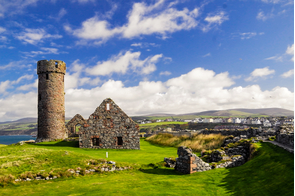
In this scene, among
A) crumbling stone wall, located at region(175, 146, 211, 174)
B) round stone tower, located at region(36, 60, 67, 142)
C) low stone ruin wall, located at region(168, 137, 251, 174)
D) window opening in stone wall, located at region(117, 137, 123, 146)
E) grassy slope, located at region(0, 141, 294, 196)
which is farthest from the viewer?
round stone tower, located at region(36, 60, 67, 142)

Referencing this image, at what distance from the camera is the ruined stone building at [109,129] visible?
26781 mm

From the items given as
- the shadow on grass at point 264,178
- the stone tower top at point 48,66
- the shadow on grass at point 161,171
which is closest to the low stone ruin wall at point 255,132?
the shadow on grass at point 264,178

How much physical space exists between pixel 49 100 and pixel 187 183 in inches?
1148

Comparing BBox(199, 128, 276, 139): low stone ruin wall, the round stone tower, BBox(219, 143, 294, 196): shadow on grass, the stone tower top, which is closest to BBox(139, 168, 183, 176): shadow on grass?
BBox(219, 143, 294, 196): shadow on grass

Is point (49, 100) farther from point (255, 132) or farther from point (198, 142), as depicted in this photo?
point (255, 132)

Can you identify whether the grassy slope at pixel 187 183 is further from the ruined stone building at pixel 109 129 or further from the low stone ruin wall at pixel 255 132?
the low stone ruin wall at pixel 255 132

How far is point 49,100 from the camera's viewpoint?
3359 cm

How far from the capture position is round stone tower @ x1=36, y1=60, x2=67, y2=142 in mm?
33656

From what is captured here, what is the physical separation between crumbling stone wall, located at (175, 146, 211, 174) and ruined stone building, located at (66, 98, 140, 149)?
13.3m

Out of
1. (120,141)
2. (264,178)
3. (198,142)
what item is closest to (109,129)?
(120,141)

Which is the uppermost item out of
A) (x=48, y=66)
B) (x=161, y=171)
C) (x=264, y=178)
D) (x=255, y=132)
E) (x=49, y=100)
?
(x=48, y=66)

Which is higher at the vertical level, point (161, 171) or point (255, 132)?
point (255, 132)

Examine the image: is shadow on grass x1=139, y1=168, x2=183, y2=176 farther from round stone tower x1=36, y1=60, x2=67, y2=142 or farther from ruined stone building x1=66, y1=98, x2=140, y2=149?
round stone tower x1=36, y1=60, x2=67, y2=142

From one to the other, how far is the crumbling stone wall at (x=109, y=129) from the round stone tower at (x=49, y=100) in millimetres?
9329
